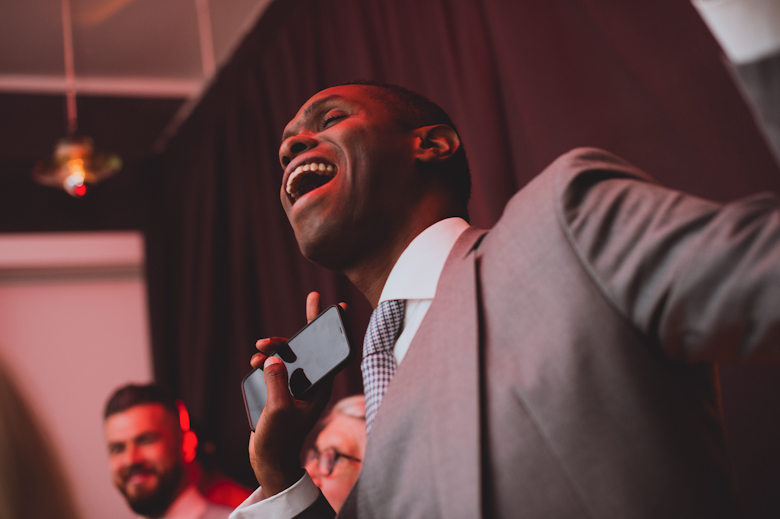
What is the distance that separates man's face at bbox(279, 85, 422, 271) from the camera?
2.91 feet

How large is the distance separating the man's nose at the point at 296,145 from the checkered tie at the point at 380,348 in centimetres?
28

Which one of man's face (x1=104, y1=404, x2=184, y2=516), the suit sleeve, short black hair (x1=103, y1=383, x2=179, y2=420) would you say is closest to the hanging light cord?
short black hair (x1=103, y1=383, x2=179, y2=420)

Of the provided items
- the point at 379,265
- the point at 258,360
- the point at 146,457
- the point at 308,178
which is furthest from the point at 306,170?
the point at 146,457

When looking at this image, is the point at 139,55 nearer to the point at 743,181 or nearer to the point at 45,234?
the point at 45,234

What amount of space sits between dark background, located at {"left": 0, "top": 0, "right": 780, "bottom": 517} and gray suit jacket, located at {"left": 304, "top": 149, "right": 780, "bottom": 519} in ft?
2.39

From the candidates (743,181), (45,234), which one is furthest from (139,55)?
(743,181)

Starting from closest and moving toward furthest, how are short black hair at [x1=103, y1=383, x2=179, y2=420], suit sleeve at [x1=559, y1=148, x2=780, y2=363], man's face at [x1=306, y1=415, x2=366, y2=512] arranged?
suit sleeve at [x1=559, y1=148, x2=780, y2=363]
man's face at [x1=306, y1=415, x2=366, y2=512]
short black hair at [x1=103, y1=383, x2=179, y2=420]

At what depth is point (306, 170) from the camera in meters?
0.93

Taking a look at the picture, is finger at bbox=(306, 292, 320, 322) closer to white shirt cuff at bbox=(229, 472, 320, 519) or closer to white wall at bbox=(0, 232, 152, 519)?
white shirt cuff at bbox=(229, 472, 320, 519)

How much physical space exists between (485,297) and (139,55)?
347 centimetres

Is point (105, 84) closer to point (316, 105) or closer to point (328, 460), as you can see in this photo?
point (328, 460)

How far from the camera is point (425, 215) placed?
3.03 feet

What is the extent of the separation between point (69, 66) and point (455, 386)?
3.73m

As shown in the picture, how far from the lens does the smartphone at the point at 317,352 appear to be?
0.81 metres
